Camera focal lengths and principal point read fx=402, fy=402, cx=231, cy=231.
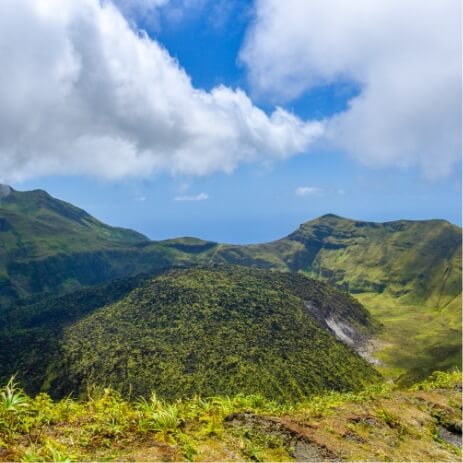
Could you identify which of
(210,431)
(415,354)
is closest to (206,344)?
(415,354)

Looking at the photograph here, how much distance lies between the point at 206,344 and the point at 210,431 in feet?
354

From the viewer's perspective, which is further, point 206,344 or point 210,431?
point 206,344

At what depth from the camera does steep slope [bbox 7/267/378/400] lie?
101812 mm

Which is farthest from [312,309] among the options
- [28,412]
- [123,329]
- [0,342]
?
[28,412]

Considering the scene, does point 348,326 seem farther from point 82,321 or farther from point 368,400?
point 368,400

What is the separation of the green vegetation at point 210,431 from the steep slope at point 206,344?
66.2 m

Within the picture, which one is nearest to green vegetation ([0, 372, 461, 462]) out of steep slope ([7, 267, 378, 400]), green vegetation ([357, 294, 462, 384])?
steep slope ([7, 267, 378, 400])

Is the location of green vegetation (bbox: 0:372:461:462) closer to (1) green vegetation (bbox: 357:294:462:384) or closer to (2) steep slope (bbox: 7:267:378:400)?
(2) steep slope (bbox: 7:267:378:400)

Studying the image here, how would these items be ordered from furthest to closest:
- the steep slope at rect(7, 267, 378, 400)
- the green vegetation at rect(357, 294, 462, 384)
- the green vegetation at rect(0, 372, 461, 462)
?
the green vegetation at rect(357, 294, 462, 384) → the steep slope at rect(7, 267, 378, 400) → the green vegetation at rect(0, 372, 461, 462)

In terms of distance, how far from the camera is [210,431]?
41.3ft

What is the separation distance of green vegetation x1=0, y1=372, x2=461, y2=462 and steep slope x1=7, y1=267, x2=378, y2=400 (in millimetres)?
66196

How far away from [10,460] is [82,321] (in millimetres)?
143414

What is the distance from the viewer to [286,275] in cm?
19962

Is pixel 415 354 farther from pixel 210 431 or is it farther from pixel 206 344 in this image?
pixel 210 431
